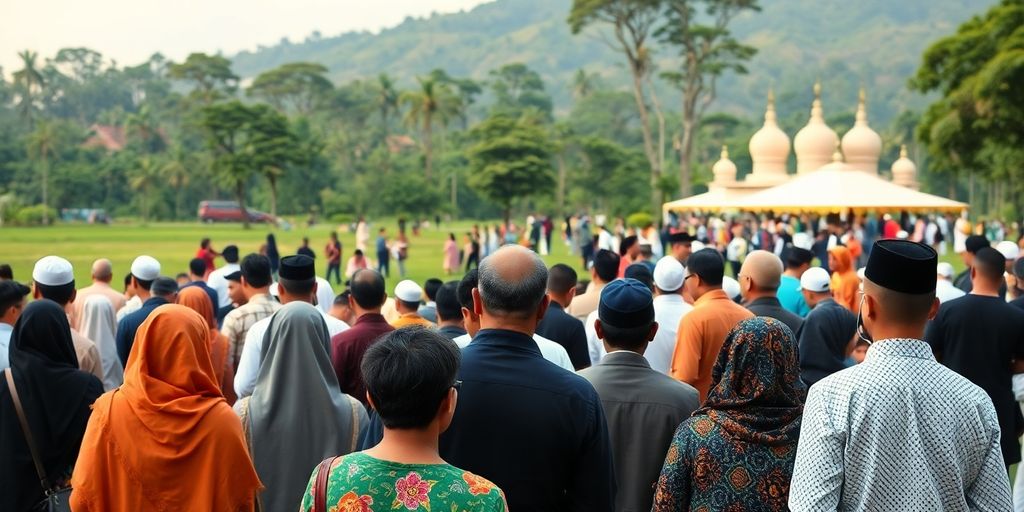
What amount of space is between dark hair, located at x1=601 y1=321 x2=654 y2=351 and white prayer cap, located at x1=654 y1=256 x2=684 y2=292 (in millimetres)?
2238

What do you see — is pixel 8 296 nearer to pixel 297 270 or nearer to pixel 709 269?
pixel 297 270

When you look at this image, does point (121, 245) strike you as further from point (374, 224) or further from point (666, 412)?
point (666, 412)

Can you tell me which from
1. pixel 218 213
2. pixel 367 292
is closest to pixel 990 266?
pixel 367 292

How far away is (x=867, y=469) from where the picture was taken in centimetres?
252

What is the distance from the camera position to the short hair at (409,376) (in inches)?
94.3

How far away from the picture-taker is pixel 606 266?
7.32m

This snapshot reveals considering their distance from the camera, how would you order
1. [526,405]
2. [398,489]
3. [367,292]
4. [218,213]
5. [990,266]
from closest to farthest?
[398,489] < [526,405] < [367,292] < [990,266] < [218,213]

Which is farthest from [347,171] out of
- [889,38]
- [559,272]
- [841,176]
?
[889,38]

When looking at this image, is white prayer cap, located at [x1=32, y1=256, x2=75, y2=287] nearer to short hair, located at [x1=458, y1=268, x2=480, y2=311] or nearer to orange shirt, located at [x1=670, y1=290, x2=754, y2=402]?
short hair, located at [x1=458, y1=268, x2=480, y2=311]

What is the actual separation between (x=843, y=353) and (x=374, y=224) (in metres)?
52.7

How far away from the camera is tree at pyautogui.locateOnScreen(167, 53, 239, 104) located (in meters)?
72.4

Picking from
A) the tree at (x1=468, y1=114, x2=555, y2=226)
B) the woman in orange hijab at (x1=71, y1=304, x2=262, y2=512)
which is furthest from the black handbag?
the tree at (x1=468, y1=114, x2=555, y2=226)

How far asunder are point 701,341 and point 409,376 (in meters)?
2.72

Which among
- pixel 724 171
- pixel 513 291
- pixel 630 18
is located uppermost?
pixel 630 18
